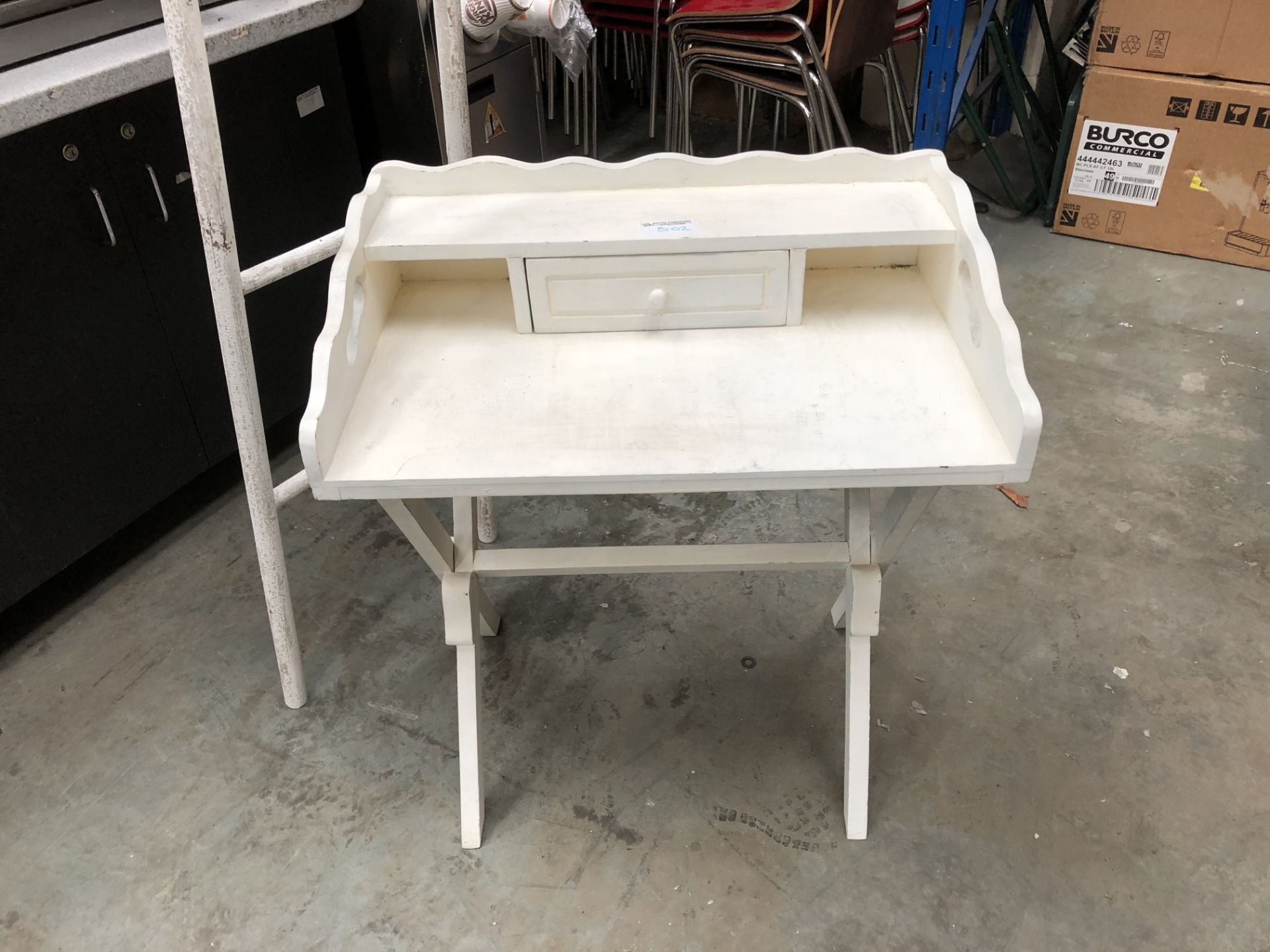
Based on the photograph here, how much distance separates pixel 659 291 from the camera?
1149 mm

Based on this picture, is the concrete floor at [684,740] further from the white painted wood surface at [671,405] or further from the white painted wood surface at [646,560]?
the white painted wood surface at [671,405]

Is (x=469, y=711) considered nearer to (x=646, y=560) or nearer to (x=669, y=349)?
(x=646, y=560)

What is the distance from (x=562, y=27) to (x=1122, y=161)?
5.83ft

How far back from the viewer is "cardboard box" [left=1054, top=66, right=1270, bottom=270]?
2494mm

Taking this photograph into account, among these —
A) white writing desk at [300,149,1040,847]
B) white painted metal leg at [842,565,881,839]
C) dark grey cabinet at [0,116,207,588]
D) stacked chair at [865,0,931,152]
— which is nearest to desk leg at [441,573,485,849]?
white writing desk at [300,149,1040,847]

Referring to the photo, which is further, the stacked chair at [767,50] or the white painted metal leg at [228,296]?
the stacked chair at [767,50]

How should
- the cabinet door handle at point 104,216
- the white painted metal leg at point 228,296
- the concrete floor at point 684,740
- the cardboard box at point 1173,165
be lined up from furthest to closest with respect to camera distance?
1. the cardboard box at point 1173,165
2. the cabinet door handle at point 104,216
3. the concrete floor at point 684,740
4. the white painted metal leg at point 228,296

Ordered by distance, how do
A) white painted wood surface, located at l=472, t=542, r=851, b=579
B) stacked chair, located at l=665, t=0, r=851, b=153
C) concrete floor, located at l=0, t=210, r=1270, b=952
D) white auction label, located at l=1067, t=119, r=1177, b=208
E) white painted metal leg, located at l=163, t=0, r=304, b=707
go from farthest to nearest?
1. white auction label, located at l=1067, t=119, r=1177, b=208
2. stacked chair, located at l=665, t=0, r=851, b=153
3. white painted wood surface, located at l=472, t=542, r=851, b=579
4. concrete floor, located at l=0, t=210, r=1270, b=952
5. white painted metal leg, located at l=163, t=0, r=304, b=707

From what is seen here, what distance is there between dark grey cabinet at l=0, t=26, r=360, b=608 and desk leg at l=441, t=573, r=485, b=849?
777 mm

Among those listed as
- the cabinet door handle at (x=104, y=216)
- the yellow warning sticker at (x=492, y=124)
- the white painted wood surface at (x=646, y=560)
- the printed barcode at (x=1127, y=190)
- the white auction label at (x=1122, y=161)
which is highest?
the cabinet door handle at (x=104, y=216)

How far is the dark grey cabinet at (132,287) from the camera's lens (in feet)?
4.97

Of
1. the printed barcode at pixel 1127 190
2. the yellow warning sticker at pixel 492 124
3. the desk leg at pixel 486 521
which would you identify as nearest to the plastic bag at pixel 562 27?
the yellow warning sticker at pixel 492 124

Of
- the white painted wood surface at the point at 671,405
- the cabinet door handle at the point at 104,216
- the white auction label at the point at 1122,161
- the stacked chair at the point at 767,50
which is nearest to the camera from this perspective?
the white painted wood surface at the point at 671,405

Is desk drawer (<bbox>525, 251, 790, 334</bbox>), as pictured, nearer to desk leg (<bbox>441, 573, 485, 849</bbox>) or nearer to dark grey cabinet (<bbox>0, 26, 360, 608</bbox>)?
desk leg (<bbox>441, 573, 485, 849</bbox>)
